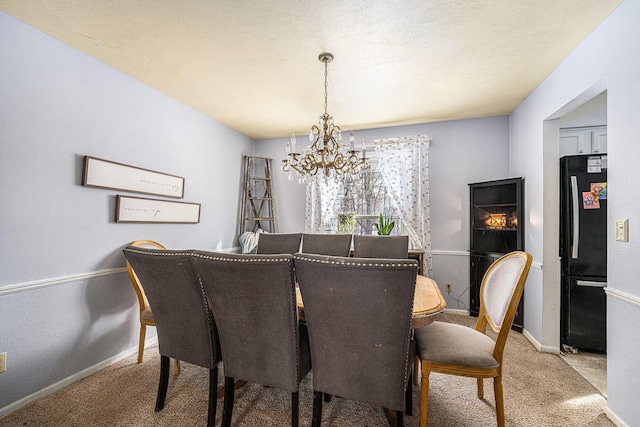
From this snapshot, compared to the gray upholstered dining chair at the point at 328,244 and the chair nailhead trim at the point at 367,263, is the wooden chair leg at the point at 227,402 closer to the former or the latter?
the chair nailhead trim at the point at 367,263

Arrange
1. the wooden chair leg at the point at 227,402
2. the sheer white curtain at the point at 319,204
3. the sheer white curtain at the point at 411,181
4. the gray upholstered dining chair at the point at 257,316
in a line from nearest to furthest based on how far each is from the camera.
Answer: the gray upholstered dining chair at the point at 257,316 → the wooden chair leg at the point at 227,402 → the sheer white curtain at the point at 411,181 → the sheer white curtain at the point at 319,204

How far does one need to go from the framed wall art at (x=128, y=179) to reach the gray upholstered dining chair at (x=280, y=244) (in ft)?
3.58

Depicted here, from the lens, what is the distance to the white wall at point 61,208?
69.5 inches

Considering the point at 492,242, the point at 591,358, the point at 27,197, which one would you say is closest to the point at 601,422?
the point at 591,358

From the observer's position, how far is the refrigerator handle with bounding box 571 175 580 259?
239 cm

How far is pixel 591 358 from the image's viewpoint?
240 cm

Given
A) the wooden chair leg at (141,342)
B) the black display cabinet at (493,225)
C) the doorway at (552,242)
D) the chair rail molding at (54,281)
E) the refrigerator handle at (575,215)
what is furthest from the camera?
the black display cabinet at (493,225)

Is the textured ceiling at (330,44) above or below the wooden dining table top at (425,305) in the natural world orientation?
above

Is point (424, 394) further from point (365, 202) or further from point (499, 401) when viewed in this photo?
point (365, 202)

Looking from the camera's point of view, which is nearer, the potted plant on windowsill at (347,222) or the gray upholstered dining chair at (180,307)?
A: the gray upholstered dining chair at (180,307)

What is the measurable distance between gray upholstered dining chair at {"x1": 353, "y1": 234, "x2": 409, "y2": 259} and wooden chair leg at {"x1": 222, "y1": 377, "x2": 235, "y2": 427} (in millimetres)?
1559

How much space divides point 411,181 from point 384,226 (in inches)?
27.5

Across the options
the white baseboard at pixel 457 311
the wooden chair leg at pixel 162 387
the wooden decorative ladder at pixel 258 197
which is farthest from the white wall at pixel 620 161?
the wooden decorative ladder at pixel 258 197

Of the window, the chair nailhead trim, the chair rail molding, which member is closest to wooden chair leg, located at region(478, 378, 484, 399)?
the chair nailhead trim
